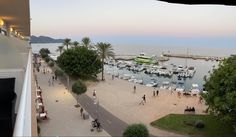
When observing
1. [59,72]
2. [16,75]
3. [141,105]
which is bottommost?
[141,105]

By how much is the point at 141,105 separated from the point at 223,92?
46.4 ft

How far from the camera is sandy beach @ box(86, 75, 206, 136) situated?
3109 centimetres

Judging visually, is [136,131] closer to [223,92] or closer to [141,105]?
[223,92]

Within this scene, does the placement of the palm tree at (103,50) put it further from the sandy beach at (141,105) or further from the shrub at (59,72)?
the sandy beach at (141,105)

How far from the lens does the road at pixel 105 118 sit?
85.6 feet

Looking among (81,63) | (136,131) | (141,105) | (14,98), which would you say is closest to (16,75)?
(14,98)

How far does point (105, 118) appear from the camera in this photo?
30.0 meters

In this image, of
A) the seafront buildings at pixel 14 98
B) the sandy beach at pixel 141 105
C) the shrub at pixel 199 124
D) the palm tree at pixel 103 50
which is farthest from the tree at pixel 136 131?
the palm tree at pixel 103 50

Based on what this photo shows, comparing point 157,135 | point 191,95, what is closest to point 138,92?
point 191,95

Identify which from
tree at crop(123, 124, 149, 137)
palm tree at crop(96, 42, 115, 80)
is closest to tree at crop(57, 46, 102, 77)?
palm tree at crop(96, 42, 115, 80)

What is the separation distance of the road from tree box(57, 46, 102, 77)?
16.5 meters

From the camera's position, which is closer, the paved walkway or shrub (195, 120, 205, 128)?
the paved walkway

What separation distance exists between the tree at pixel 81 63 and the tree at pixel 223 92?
103ft

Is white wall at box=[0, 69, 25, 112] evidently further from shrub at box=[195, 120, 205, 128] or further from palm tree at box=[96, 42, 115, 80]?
palm tree at box=[96, 42, 115, 80]
